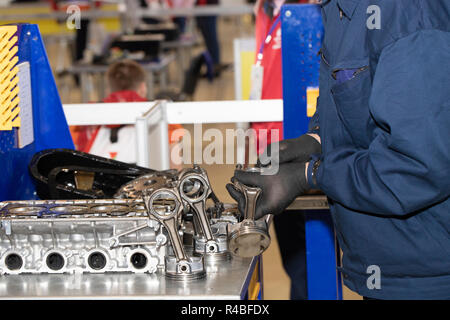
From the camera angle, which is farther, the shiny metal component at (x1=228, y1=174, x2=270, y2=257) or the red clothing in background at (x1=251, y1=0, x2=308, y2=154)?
the red clothing in background at (x1=251, y1=0, x2=308, y2=154)

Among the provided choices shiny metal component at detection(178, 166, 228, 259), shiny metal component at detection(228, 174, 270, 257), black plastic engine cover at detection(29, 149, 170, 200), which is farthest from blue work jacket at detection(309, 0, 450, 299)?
black plastic engine cover at detection(29, 149, 170, 200)

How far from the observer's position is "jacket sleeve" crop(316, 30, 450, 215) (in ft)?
4.70

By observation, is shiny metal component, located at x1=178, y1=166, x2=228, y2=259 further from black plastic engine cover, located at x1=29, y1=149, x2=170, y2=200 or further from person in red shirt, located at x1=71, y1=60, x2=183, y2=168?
person in red shirt, located at x1=71, y1=60, x2=183, y2=168

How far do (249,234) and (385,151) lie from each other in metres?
Answer: 0.37

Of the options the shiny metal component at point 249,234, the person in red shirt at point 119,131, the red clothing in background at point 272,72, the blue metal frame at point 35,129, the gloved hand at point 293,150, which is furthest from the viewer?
the person in red shirt at point 119,131

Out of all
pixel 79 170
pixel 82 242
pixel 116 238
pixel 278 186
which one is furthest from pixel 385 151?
pixel 79 170

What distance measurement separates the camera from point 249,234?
5.55 ft

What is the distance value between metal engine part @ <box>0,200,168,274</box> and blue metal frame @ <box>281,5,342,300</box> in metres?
1.15

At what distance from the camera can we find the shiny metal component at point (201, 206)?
1.73 meters

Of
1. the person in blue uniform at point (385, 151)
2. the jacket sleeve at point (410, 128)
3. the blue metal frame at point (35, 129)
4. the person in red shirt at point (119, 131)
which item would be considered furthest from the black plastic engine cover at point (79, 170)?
the person in red shirt at point (119, 131)

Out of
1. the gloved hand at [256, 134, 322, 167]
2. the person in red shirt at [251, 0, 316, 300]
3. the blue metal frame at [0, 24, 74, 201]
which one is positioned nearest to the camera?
the gloved hand at [256, 134, 322, 167]

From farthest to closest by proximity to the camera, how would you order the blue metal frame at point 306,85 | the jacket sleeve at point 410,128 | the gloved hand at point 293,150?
the blue metal frame at point 306,85 → the gloved hand at point 293,150 → the jacket sleeve at point 410,128

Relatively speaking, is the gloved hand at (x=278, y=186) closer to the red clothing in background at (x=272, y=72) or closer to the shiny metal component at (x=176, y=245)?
the shiny metal component at (x=176, y=245)

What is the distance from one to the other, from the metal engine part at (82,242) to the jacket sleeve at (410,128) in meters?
0.54
